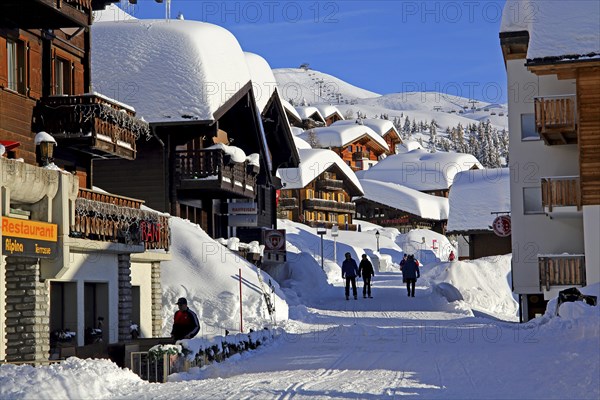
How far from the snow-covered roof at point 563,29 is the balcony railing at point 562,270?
5.79 metres

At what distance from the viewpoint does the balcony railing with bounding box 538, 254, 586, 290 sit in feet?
99.5

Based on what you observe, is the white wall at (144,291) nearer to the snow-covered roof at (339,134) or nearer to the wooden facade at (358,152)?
the snow-covered roof at (339,134)

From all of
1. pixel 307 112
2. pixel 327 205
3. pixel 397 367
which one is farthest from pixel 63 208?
pixel 307 112

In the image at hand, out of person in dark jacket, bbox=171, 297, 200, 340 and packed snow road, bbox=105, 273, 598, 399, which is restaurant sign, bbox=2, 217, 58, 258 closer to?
person in dark jacket, bbox=171, 297, 200, 340

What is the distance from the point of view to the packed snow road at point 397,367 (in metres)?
12.1

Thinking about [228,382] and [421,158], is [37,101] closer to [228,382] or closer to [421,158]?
[228,382]

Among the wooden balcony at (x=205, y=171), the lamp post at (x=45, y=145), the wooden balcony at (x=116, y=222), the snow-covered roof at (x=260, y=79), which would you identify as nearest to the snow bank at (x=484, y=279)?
the snow-covered roof at (x=260, y=79)

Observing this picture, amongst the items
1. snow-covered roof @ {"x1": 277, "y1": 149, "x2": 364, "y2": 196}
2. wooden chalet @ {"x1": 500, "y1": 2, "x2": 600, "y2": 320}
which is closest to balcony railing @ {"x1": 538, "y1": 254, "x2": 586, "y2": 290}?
wooden chalet @ {"x1": 500, "y1": 2, "x2": 600, "y2": 320}

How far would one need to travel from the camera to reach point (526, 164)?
34.1 meters

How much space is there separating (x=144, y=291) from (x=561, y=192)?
12.3m

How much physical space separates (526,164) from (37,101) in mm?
16276

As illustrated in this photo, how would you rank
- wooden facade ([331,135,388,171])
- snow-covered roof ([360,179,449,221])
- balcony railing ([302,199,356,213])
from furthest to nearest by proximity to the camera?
wooden facade ([331,135,388,171]), snow-covered roof ([360,179,449,221]), balcony railing ([302,199,356,213])

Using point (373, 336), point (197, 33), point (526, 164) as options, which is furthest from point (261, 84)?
point (373, 336)

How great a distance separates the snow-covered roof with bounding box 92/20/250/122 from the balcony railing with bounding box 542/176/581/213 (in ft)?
36.4
